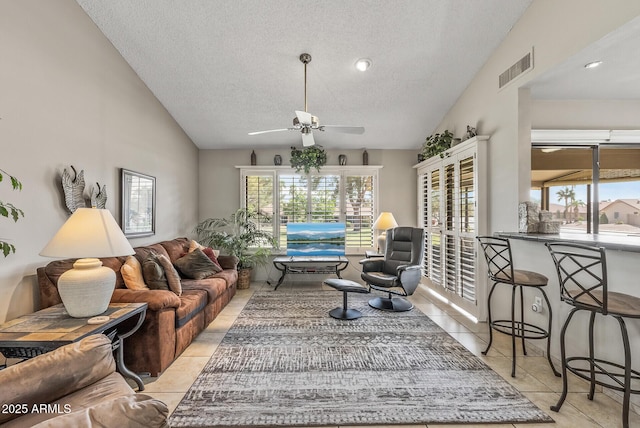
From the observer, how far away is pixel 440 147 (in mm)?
4250

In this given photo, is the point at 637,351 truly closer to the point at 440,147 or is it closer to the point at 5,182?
the point at 440,147

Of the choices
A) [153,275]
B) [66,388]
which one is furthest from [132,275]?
[66,388]

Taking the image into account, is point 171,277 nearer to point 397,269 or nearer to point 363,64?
point 397,269

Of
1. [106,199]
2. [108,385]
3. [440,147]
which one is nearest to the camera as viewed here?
[108,385]

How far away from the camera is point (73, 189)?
8.87 ft

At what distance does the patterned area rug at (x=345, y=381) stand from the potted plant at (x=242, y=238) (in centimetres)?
183

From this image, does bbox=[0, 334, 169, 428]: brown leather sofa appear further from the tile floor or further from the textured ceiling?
the textured ceiling

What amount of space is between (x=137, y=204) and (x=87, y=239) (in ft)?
6.12

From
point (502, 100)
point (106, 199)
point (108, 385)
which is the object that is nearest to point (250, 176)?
point (106, 199)

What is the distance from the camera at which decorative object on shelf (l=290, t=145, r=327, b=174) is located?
209 inches

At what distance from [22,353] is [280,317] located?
7.80 feet

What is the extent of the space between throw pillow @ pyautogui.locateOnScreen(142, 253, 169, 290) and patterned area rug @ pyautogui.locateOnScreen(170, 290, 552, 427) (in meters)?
0.87

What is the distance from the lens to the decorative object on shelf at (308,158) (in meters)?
5.32

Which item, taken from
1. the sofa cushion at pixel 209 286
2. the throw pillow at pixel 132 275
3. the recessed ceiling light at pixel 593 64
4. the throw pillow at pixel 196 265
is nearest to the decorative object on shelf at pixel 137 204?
the throw pillow at pixel 196 265
